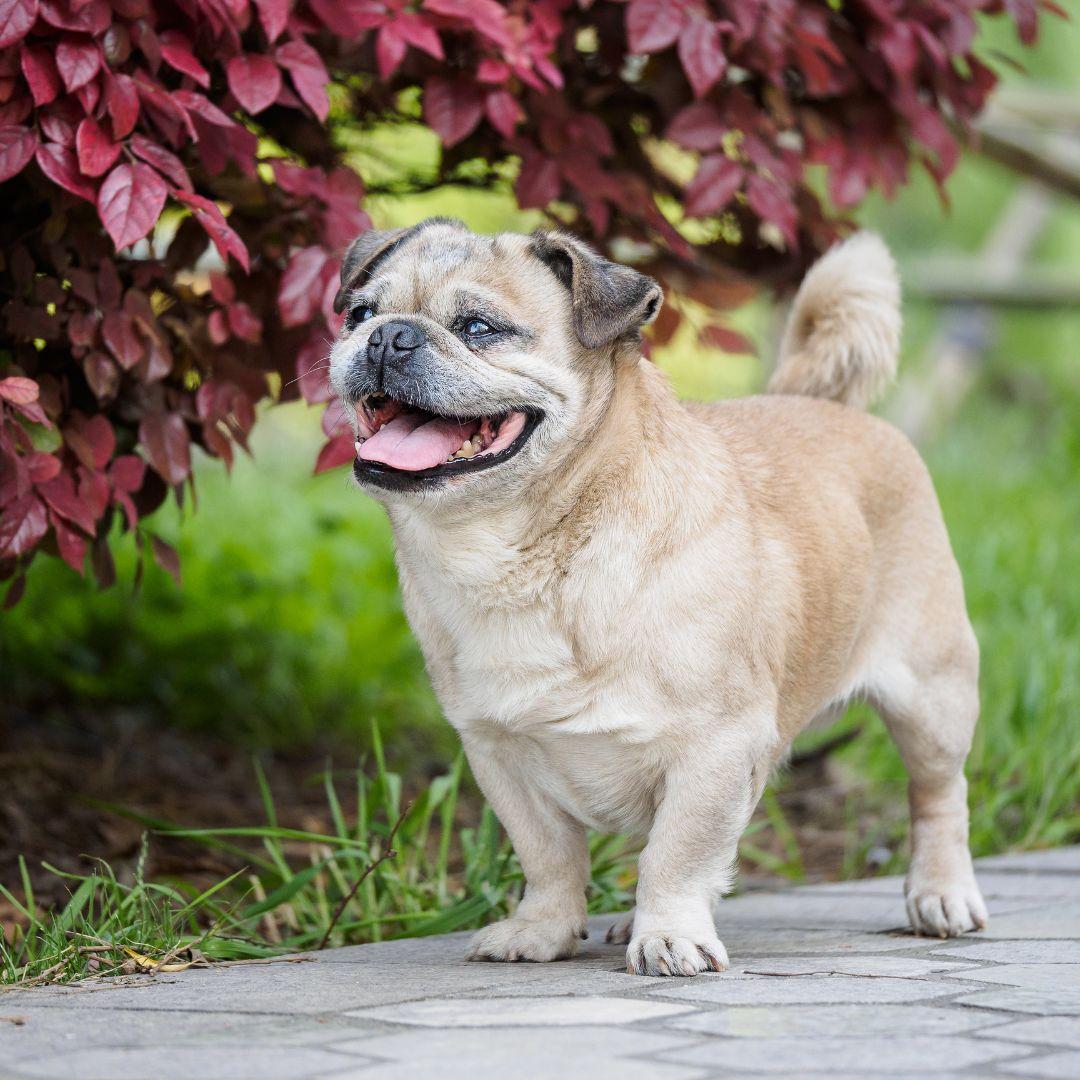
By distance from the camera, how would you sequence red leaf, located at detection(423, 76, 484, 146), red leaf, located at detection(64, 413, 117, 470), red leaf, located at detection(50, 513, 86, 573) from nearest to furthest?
red leaf, located at detection(50, 513, 86, 573)
red leaf, located at detection(64, 413, 117, 470)
red leaf, located at detection(423, 76, 484, 146)

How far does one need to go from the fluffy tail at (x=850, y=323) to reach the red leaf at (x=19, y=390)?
212 centimetres

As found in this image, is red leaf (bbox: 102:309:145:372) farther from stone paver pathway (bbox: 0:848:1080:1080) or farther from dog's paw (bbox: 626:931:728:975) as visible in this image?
dog's paw (bbox: 626:931:728:975)

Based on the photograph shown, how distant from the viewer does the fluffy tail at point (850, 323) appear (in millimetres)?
4164

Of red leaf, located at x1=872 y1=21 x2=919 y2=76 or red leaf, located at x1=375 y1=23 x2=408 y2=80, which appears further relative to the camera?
red leaf, located at x1=872 y1=21 x2=919 y2=76

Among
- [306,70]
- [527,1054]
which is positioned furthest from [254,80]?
[527,1054]

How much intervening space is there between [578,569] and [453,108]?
114 centimetres

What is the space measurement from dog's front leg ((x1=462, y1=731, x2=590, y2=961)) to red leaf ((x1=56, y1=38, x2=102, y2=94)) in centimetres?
149

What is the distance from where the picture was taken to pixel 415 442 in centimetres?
319

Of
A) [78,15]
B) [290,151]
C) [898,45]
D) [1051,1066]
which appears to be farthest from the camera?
[290,151]

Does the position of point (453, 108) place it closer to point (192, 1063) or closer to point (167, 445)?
point (167, 445)

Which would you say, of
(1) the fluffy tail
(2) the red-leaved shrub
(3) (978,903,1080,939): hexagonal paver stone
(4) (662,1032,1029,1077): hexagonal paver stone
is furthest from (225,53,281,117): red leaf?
(3) (978,903,1080,939): hexagonal paver stone

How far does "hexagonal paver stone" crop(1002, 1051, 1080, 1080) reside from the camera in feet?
6.61

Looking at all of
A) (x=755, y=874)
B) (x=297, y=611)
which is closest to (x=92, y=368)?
(x=755, y=874)

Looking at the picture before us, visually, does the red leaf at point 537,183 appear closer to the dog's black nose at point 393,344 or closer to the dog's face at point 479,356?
the dog's face at point 479,356
